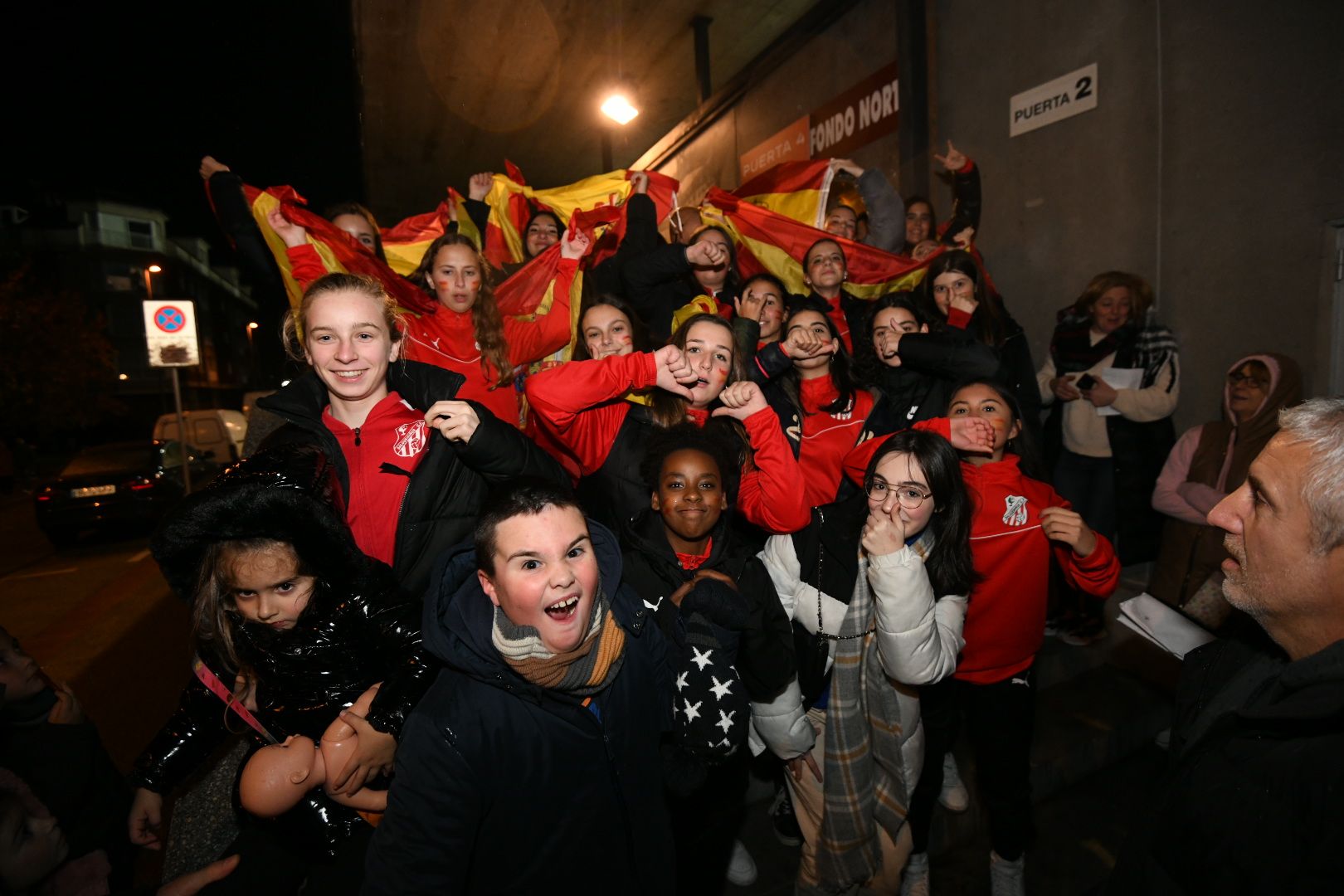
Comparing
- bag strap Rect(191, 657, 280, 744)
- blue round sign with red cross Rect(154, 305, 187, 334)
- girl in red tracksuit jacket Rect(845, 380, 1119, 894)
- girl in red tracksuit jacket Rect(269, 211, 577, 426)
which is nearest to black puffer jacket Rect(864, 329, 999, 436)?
girl in red tracksuit jacket Rect(845, 380, 1119, 894)

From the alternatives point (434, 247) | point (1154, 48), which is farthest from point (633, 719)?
point (1154, 48)

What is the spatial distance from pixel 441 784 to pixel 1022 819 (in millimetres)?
2575

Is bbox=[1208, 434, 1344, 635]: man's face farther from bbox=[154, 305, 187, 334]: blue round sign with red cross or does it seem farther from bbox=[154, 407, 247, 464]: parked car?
bbox=[154, 407, 247, 464]: parked car

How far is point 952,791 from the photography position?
3418 millimetres

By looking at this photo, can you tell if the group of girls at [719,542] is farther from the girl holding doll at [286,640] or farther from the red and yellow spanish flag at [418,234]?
the red and yellow spanish flag at [418,234]

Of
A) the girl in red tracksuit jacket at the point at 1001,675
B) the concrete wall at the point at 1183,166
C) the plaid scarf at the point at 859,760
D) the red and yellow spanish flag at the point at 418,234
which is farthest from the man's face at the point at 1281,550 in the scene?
the red and yellow spanish flag at the point at 418,234

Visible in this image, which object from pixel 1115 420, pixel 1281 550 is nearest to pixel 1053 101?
pixel 1115 420

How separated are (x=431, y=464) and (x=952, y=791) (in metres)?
3.26

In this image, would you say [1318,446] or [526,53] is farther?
[526,53]

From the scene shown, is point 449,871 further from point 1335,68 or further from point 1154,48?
point 1154,48

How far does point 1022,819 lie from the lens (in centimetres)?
275

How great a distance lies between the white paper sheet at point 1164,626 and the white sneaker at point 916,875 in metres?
1.58

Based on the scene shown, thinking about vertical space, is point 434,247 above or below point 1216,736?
above

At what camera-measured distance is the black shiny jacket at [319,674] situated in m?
1.94
